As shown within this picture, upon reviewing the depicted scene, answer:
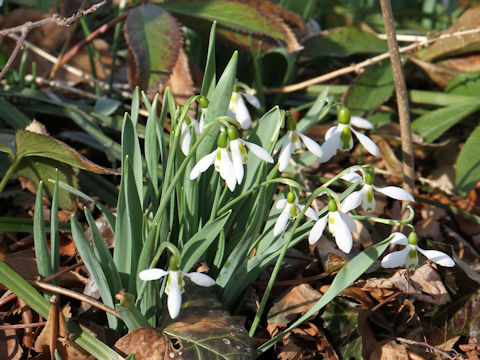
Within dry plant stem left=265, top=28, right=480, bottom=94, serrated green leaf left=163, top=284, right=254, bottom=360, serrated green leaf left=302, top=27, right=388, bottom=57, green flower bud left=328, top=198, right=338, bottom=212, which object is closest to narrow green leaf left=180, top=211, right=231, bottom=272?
serrated green leaf left=163, top=284, right=254, bottom=360

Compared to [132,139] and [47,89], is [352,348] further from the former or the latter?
[47,89]

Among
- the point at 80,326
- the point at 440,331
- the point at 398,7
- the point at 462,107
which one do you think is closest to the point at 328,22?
the point at 398,7

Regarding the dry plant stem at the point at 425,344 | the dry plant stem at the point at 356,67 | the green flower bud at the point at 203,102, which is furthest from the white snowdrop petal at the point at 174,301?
the dry plant stem at the point at 356,67

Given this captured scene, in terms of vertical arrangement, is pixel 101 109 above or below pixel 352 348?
above

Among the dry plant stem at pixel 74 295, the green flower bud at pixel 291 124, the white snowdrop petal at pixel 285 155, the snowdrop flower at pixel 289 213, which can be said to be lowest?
the dry plant stem at pixel 74 295

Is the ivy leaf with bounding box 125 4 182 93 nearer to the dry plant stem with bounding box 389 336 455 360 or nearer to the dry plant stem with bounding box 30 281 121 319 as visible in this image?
the dry plant stem with bounding box 30 281 121 319

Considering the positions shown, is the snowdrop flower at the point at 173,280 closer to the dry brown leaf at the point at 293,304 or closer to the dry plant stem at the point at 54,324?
the dry plant stem at the point at 54,324
